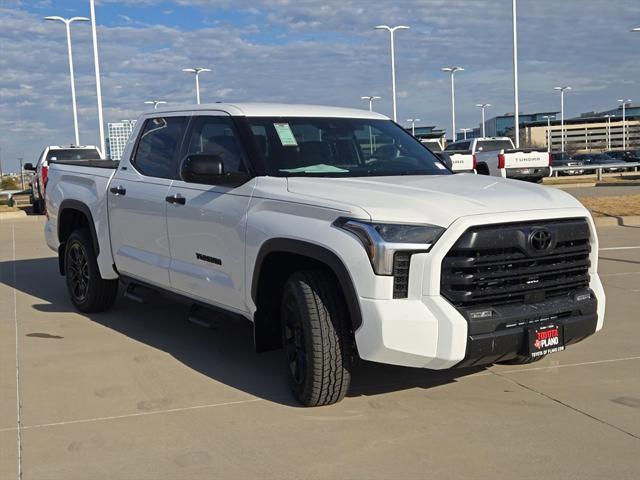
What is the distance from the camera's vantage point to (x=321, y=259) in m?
4.42

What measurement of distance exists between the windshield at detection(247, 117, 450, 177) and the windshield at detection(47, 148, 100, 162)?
1627 centimetres

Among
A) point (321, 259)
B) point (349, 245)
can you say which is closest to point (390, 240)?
point (349, 245)

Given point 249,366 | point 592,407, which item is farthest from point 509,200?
point 249,366

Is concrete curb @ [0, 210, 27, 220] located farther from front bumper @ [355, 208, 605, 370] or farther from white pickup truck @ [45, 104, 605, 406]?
front bumper @ [355, 208, 605, 370]

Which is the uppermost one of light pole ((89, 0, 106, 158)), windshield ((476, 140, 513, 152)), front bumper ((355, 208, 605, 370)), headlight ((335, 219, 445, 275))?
light pole ((89, 0, 106, 158))

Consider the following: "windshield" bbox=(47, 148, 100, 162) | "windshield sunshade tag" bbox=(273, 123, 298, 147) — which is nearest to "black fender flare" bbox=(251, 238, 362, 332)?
"windshield sunshade tag" bbox=(273, 123, 298, 147)

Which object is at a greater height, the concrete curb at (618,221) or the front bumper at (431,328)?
the front bumper at (431,328)

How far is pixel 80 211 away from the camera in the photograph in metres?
7.55

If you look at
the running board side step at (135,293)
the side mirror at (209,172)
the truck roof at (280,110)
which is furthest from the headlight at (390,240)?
the running board side step at (135,293)

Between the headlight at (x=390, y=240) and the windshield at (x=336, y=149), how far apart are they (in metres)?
1.15

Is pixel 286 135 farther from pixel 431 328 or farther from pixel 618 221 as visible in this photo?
pixel 618 221

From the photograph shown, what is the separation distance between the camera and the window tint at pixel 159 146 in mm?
6211

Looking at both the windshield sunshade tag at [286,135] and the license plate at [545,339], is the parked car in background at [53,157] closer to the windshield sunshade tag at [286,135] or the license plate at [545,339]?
the windshield sunshade tag at [286,135]

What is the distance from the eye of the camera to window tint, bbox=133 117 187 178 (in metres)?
→ 6.21
